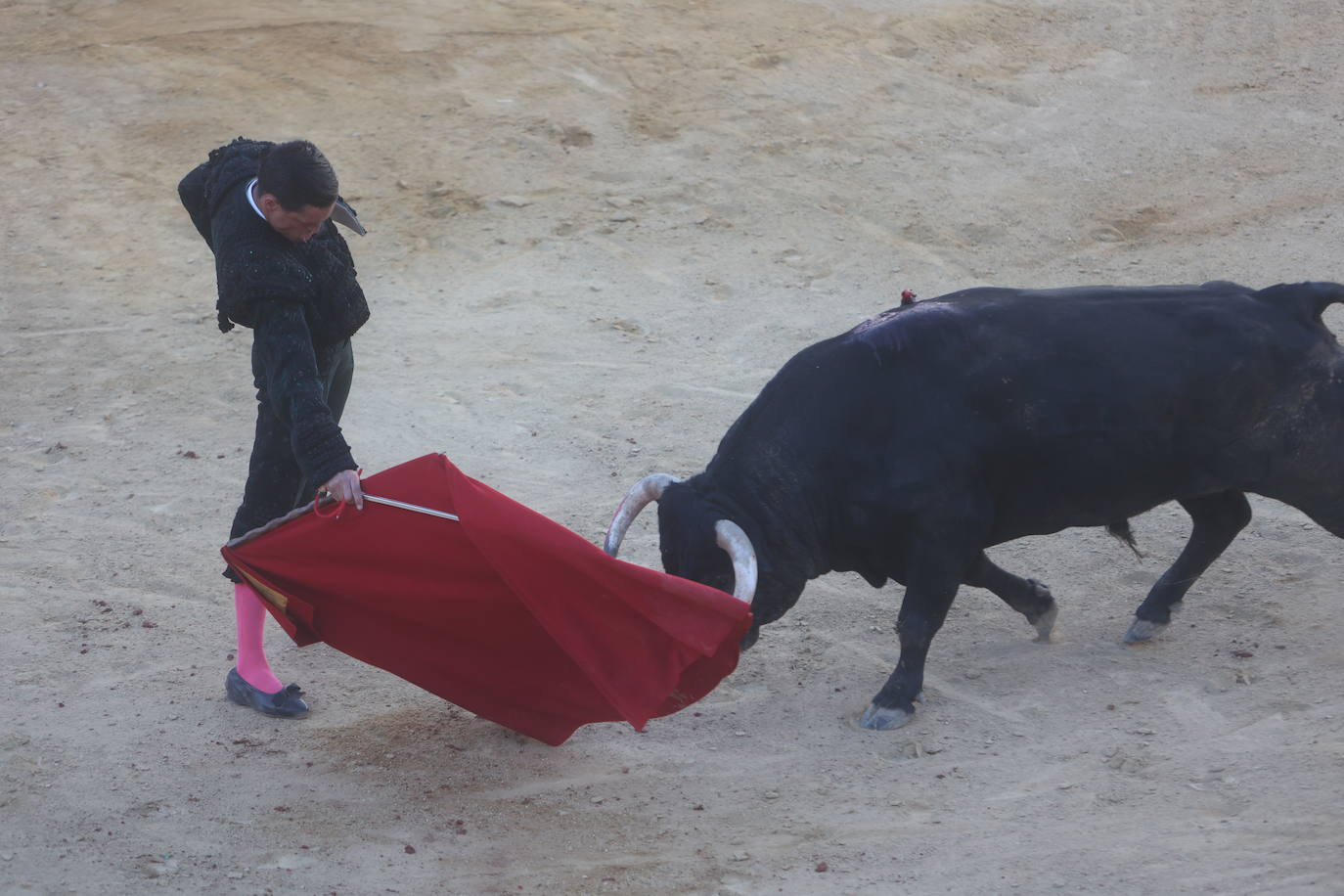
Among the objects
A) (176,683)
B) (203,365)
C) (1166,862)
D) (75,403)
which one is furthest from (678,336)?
(1166,862)

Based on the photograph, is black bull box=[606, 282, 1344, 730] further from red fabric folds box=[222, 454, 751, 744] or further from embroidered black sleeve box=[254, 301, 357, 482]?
embroidered black sleeve box=[254, 301, 357, 482]

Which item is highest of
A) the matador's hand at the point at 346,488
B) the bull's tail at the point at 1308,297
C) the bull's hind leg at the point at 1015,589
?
the bull's tail at the point at 1308,297

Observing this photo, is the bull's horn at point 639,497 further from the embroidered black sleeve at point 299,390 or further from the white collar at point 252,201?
the white collar at point 252,201

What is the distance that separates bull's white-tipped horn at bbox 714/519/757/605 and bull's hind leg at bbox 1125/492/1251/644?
5.41ft

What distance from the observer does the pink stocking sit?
473cm

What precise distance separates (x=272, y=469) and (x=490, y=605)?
94 centimetres

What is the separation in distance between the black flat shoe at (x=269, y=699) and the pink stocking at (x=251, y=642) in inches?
0.9

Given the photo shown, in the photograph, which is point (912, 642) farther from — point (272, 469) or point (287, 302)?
point (287, 302)

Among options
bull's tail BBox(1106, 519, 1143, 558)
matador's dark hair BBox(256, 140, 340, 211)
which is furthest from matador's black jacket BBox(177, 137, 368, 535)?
bull's tail BBox(1106, 519, 1143, 558)

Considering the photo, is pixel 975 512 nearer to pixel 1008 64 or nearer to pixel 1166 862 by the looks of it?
pixel 1166 862

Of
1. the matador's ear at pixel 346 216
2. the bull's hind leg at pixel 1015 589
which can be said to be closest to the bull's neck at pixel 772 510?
the bull's hind leg at pixel 1015 589

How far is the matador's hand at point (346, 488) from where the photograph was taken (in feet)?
13.4

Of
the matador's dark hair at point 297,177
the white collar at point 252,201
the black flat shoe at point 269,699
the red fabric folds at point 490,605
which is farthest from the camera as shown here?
the black flat shoe at point 269,699

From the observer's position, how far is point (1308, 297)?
15.4 ft
